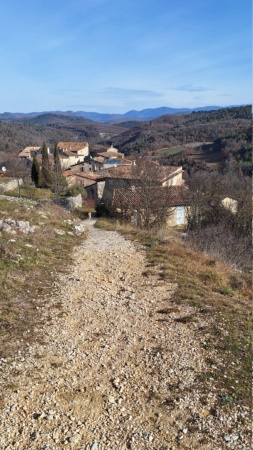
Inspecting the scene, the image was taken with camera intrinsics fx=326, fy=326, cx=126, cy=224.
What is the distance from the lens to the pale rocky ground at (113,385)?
502cm

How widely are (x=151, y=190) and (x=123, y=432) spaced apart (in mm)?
17950

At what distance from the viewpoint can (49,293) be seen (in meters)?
9.57

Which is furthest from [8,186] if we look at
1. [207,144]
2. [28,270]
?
[207,144]

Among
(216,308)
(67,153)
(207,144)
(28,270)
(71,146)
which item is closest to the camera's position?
(216,308)

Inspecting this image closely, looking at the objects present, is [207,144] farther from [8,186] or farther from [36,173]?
[8,186]

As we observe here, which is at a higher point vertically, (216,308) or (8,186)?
(8,186)

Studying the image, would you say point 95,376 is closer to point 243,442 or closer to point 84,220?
point 243,442

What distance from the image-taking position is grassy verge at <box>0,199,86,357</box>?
25.1 ft

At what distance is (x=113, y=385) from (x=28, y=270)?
573 centimetres

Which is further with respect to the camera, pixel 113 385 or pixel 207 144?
pixel 207 144

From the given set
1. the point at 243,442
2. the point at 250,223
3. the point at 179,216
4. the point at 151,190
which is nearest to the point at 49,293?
the point at 243,442

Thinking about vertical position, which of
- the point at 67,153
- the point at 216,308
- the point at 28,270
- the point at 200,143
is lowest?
the point at 216,308

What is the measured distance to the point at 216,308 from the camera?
29.5 feet

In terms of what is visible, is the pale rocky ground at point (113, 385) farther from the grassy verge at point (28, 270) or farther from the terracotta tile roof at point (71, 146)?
the terracotta tile roof at point (71, 146)
